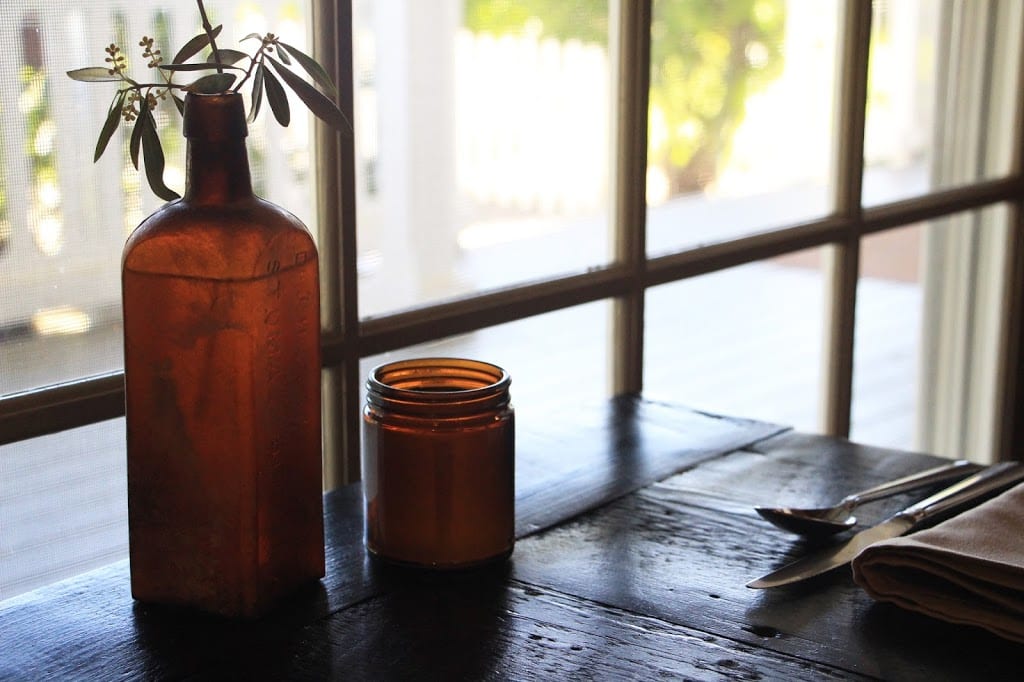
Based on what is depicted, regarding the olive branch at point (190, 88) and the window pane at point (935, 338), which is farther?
the window pane at point (935, 338)

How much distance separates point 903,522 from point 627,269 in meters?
0.70

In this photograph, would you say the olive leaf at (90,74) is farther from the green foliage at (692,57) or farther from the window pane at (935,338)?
the window pane at (935,338)

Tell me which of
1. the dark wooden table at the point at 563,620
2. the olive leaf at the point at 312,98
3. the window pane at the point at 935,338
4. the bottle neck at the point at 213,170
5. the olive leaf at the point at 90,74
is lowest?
the window pane at the point at 935,338

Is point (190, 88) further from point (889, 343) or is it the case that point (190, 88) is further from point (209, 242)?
point (889, 343)

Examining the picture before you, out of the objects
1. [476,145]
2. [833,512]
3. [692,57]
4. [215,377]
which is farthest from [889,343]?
[215,377]

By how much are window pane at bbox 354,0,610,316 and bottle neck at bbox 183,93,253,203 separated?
0.48m

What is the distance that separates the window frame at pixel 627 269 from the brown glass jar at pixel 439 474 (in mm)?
320

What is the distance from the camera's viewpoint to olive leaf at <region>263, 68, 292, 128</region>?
80 cm

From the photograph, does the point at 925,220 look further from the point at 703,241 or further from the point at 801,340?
the point at 703,241

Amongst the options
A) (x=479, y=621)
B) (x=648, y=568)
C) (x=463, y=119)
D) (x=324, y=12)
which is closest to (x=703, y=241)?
(x=463, y=119)

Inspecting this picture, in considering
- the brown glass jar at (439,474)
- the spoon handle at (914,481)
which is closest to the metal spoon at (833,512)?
the spoon handle at (914,481)

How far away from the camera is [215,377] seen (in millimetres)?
757

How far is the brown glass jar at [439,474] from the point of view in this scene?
844mm

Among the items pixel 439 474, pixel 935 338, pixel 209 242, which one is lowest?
pixel 935 338
